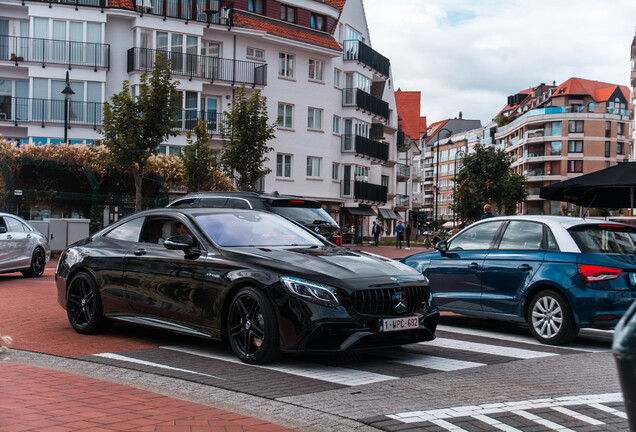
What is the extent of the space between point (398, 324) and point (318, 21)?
48309 millimetres

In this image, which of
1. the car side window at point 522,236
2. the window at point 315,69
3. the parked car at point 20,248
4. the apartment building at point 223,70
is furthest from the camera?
the window at point 315,69

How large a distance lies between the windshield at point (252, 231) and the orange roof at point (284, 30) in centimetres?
3899

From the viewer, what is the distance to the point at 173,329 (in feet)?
26.3

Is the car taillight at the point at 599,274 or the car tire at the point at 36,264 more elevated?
the car taillight at the point at 599,274

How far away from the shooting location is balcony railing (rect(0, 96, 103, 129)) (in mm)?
41125

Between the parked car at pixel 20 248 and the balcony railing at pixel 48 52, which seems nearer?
the parked car at pixel 20 248

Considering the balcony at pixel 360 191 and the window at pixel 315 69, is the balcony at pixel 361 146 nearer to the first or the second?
the balcony at pixel 360 191

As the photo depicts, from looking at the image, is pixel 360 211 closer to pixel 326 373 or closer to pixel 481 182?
pixel 481 182

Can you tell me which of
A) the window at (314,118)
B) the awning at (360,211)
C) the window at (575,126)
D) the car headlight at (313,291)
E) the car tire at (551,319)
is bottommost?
the car tire at (551,319)

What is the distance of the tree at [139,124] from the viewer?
94.8 ft

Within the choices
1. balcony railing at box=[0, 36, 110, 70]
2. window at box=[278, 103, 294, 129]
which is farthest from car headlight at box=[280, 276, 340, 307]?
window at box=[278, 103, 294, 129]

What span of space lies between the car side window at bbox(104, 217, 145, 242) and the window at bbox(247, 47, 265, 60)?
129 ft

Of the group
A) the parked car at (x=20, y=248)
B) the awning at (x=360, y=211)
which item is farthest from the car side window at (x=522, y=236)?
the awning at (x=360, y=211)

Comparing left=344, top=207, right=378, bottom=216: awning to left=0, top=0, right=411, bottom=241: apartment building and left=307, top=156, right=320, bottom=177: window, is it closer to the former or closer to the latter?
left=0, top=0, right=411, bottom=241: apartment building
